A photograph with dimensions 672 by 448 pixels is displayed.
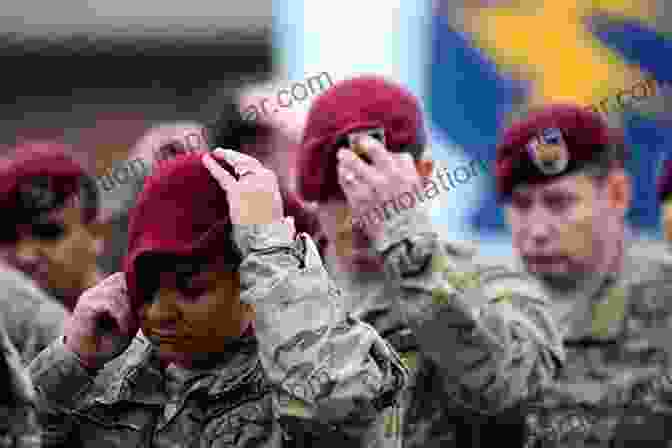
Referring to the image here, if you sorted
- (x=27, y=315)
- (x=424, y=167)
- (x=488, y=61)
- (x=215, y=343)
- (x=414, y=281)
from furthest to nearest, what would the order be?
(x=488, y=61), (x=27, y=315), (x=424, y=167), (x=414, y=281), (x=215, y=343)

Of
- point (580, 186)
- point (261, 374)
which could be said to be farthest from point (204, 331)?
point (580, 186)

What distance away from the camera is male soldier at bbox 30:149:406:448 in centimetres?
266

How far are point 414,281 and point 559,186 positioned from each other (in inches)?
52.0

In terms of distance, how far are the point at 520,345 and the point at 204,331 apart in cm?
86

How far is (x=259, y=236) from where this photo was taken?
268 cm

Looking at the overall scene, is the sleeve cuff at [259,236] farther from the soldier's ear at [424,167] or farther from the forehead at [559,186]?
the forehead at [559,186]

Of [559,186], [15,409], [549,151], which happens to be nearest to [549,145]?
[549,151]

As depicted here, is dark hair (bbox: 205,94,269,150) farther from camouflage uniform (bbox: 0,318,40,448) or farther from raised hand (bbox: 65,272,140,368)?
camouflage uniform (bbox: 0,318,40,448)

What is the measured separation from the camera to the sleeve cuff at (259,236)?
267 centimetres

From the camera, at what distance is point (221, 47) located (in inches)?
519

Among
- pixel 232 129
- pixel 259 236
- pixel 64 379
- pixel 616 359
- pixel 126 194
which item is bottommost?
pixel 616 359

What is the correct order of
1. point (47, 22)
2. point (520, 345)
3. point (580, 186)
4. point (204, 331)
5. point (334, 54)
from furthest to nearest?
point (47, 22)
point (334, 54)
point (580, 186)
point (520, 345)
point (204, 331)

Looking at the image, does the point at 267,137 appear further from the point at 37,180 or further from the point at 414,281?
the point at 414,281

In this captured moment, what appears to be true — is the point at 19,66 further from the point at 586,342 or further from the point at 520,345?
the point at 520,345
